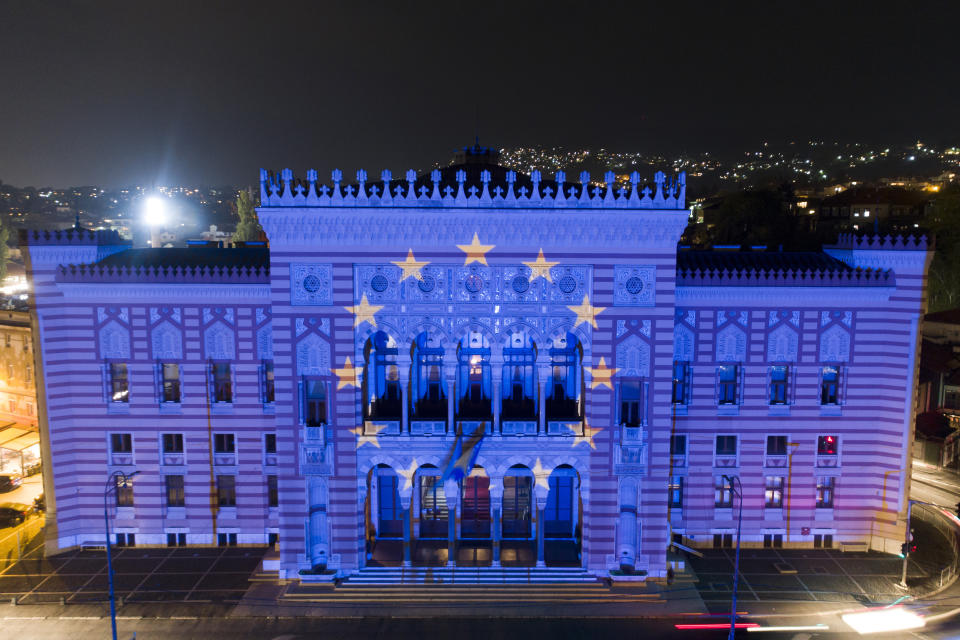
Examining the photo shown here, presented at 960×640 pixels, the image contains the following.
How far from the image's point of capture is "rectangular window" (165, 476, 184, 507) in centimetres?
3145

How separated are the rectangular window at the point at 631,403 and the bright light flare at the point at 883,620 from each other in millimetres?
11596

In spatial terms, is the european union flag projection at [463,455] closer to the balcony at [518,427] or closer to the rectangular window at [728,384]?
the balcony at [518,427]

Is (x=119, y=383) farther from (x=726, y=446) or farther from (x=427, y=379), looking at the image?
(x=726, y=446)

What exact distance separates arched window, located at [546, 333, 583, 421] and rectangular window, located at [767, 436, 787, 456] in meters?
10.6

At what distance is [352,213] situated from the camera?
1026 inches

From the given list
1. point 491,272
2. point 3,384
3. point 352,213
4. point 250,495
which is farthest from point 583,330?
point 3,384

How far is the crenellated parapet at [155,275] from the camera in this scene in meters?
29.6

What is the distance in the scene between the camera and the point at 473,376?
29328 millimetres

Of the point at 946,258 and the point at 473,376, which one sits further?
the point at 946,258

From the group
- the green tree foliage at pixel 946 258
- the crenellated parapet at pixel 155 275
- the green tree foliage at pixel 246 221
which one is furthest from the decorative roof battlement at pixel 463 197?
the green tree foliage at pixel 946 258

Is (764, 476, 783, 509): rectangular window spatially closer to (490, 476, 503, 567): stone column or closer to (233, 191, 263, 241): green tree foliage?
(490, 476, 503, 567): stone column

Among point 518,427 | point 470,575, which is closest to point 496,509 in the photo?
point 470,575

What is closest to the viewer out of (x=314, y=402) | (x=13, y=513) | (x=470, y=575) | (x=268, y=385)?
(x=314, y=402)

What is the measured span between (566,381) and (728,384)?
845 centimetres
